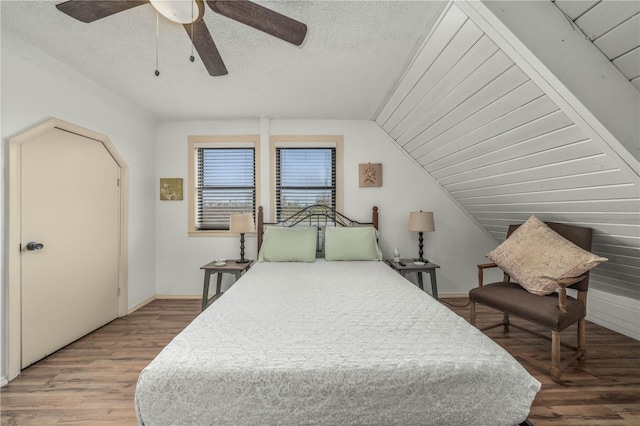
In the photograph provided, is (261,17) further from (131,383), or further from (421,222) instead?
(421,222)

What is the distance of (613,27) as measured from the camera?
1.39 m

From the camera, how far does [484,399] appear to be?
43.3 inches

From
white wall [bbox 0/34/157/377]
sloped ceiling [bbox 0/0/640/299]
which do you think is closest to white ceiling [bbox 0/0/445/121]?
sloped ceiling [bbox 0/0/640/299]

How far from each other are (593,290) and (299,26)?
12.5ft

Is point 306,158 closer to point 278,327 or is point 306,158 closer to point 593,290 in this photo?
point 278,327

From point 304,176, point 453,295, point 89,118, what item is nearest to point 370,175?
point 304,176

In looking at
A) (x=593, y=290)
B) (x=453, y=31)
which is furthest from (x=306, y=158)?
(x=593, y=290)

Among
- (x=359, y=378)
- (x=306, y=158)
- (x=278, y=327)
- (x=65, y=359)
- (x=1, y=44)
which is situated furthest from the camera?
(x=306, y=158)

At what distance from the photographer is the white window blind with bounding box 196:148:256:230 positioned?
380 cm

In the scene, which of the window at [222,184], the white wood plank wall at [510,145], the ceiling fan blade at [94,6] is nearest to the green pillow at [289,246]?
the window at [222,184]

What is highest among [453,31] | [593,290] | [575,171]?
[453,31]

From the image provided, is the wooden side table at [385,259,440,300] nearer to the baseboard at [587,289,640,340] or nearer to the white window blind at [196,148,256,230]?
the baseboard at [587,289,640,340]

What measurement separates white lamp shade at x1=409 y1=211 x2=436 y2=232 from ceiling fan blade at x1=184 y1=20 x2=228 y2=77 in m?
2.55

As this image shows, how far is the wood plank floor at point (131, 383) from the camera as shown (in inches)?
63.4
